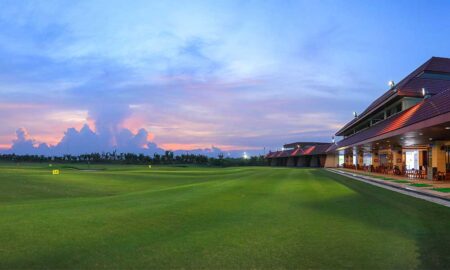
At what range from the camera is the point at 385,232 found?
30.0 ft

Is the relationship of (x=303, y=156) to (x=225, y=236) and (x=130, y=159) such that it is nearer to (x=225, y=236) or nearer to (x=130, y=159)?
(x=130, y=159)

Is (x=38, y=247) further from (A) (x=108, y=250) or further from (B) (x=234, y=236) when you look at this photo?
(B) (x=234, y=236)

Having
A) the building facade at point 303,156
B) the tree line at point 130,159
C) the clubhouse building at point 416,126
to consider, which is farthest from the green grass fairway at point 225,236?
the tree line at point 130,159

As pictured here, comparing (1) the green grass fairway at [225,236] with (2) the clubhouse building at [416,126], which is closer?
(1) the green grass fairway at [225,236]

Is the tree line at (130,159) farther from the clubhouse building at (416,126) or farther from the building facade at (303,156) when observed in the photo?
the clubhouse building at (416,126)

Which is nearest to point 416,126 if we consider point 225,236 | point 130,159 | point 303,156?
point 225,236

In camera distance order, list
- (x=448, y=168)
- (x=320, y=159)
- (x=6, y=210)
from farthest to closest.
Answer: (x=320, y=159), (x=448, y=168), (x=6, y=210)

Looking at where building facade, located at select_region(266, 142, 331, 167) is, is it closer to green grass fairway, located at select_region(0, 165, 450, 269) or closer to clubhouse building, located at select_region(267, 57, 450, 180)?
clubhouse building, located at select_region(267, 57, 450, 180)

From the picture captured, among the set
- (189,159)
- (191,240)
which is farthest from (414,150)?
(189,159)

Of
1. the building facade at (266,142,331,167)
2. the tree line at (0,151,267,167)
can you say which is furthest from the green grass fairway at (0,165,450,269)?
the tree line at (0,151,267,167)

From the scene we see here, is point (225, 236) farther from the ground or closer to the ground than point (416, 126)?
closer to the ground

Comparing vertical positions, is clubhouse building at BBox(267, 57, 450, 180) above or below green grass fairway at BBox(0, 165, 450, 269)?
above

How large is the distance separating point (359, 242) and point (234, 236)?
2386 millimetres

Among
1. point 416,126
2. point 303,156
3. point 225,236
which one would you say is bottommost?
point 225,236
